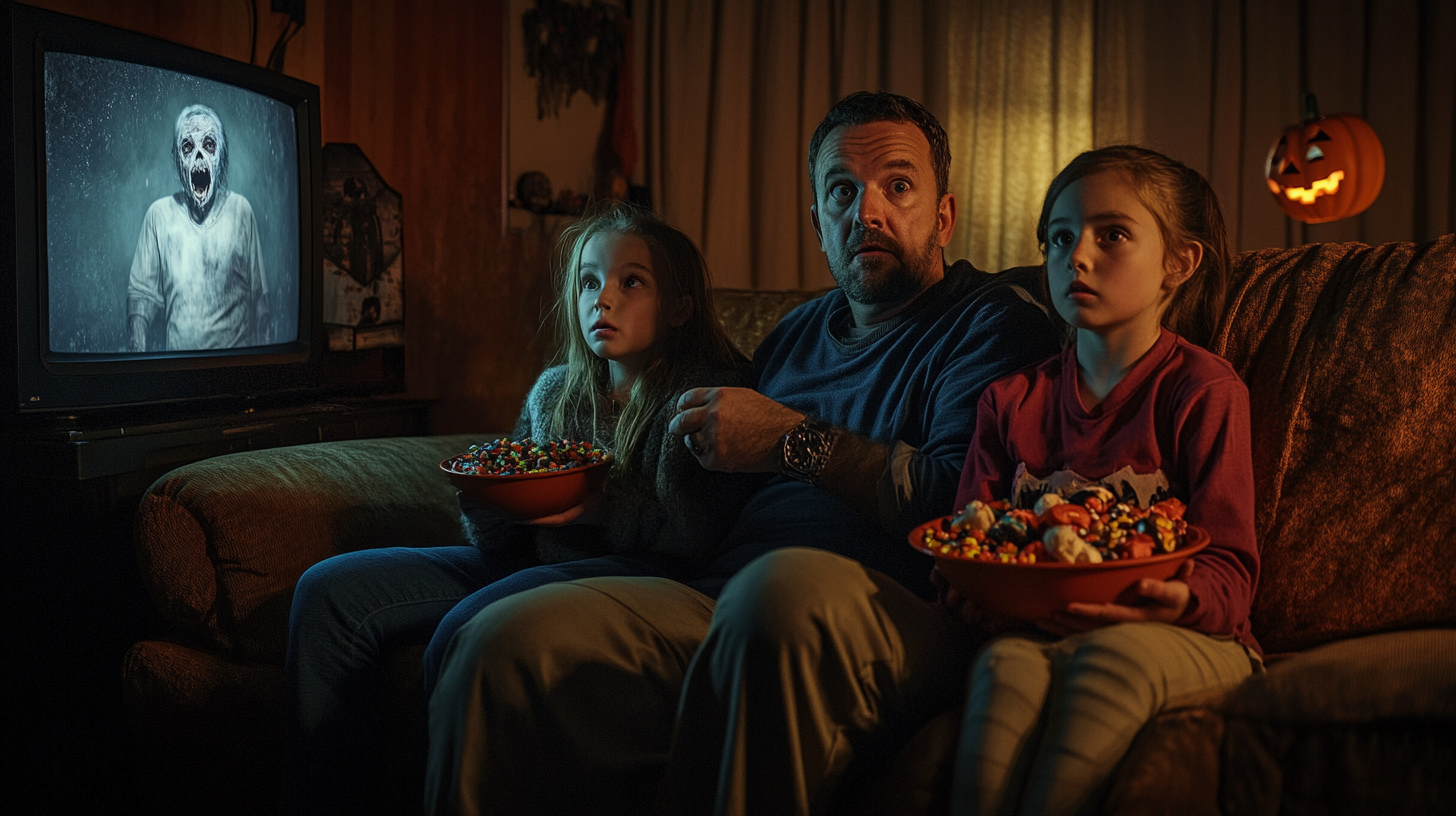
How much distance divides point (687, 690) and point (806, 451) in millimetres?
433

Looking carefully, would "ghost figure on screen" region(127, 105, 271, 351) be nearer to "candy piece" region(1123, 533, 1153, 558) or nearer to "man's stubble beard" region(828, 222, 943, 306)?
"man's stubble beard" region(828, 222, 943, 306)

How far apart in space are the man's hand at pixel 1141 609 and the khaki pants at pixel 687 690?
0.15m

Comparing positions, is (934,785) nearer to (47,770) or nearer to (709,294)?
(709,294)

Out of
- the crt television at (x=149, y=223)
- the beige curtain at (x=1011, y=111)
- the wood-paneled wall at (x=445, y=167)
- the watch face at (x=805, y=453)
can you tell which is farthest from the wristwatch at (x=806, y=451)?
the beige curtain at (x=1011, y=111)

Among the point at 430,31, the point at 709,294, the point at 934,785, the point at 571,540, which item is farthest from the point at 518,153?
the point at 934,785

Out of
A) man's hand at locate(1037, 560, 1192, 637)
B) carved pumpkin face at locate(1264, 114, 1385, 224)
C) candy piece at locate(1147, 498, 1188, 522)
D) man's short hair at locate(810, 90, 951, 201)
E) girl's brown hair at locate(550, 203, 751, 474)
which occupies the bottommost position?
man's hand at locate(1037, 560, 1192, 637)

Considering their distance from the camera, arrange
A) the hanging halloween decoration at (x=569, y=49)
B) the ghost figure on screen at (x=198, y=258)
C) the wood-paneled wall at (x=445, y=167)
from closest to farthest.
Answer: the ghost figure on screen at (x=198, y=258) → the wood-paneled wall at (x=445, y=167) → the hanging halloween decoration at (x=569, y=49)

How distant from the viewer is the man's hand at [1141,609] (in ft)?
3.05

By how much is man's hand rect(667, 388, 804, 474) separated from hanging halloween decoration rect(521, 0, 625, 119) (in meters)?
2.12

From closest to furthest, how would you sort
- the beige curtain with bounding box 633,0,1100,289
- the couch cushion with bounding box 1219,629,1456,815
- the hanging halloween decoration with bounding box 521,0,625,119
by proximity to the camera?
the couch cushion with bounding box 1219,629,1456,815
the hanging halloween decoration with bounding box 521,0,625,119
the beige curtain with bounding box 633,0,1100,289

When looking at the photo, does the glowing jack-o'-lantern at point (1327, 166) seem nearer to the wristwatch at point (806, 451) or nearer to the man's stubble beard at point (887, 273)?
the man's stubble beard at point (887, 273)

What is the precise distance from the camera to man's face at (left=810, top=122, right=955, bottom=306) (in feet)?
5.05

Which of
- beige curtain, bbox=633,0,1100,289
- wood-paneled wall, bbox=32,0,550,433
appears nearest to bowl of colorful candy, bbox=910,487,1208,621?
wood-paneled wall, bbox=32,0,550,433

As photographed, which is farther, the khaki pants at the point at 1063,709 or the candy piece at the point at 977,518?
the candy piece at the point at 977,518
